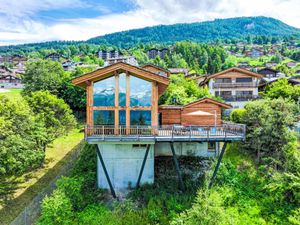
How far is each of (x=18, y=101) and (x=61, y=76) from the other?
2514 centimetres

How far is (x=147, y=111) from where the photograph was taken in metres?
19.8

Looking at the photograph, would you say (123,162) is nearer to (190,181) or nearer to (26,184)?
(190,181)

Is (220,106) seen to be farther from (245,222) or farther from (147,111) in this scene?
(245,222)

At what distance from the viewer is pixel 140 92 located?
19.9 metres

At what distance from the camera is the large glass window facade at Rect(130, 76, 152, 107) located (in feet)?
64.8

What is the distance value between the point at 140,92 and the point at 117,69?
2.28 m

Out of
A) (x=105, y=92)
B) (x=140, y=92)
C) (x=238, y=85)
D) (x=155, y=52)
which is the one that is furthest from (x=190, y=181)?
(x=155, y=52)

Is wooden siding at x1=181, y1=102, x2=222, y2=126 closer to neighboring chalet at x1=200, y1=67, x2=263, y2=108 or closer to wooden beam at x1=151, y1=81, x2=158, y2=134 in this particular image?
wooden beam at x1=151, y1=81, x2=158, y2=134

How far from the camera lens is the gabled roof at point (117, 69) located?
19312mm

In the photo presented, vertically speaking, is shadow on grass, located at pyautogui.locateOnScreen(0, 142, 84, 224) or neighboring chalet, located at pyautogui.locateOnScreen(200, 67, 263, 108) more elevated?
neighboring chalet, located at pyautogui.locateOnScreen(200, 67, 263, 108)

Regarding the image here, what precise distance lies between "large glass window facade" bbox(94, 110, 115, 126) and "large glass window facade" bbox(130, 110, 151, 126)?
141cm

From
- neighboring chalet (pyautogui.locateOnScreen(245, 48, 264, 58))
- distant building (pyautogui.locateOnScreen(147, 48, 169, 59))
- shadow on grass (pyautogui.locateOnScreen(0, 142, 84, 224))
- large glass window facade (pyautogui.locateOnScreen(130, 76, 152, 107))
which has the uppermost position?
neighboring chalet (pyautogui.locateOnScreen(245, 48, 264, 58))

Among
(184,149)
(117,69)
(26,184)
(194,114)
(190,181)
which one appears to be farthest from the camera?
(26,184)

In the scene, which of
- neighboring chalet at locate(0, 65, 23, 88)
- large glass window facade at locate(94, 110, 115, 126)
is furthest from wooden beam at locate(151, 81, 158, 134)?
neighboring chalet at locate(0, 65, 23, 88)
